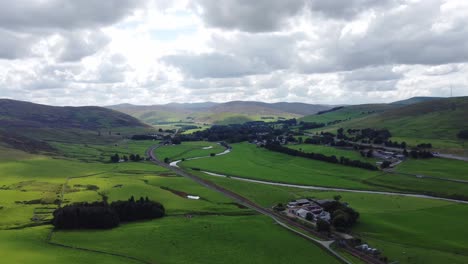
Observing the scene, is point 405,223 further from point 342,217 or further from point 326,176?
point 326,176

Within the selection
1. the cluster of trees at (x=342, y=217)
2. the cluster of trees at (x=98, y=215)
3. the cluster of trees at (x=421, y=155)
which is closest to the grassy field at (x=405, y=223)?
the cluster of trees at (x=342, y=217)

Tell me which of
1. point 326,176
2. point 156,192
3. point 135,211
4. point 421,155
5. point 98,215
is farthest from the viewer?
point 421,155

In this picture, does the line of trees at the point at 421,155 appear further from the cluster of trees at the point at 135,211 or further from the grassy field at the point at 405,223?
the cluster of trees at the point at 135,211

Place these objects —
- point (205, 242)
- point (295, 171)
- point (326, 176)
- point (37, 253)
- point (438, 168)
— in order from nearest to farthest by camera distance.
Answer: point (37, 253) < point (205, 242) < point (438, 168) < point (326, 176) < point (295, 171)

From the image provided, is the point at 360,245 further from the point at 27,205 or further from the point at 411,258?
the point at 27,205

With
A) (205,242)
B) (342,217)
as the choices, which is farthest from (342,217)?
(205,242)

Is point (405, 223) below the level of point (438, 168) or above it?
below
